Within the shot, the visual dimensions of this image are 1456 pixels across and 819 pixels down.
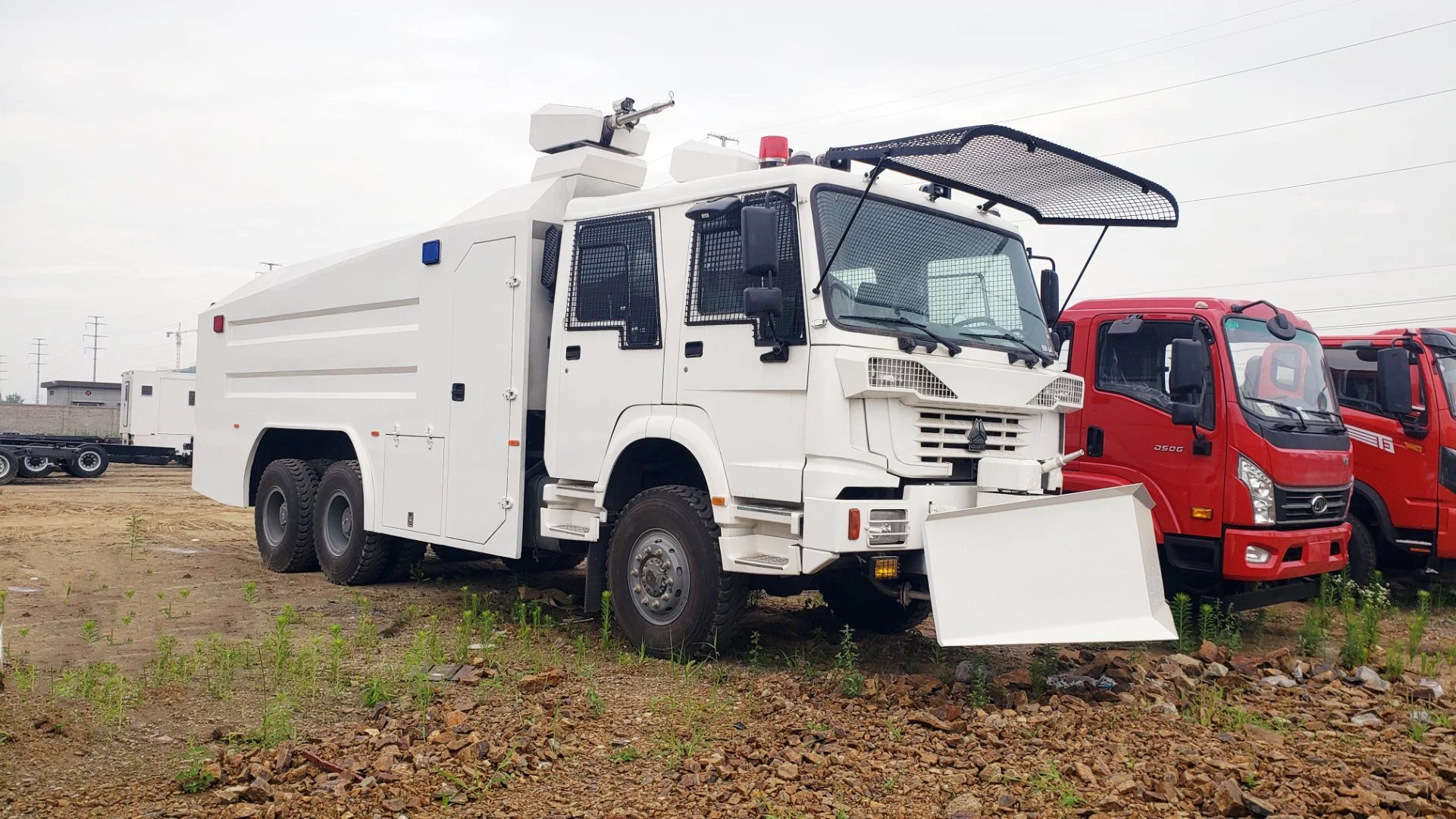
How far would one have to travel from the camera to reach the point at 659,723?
5086mm

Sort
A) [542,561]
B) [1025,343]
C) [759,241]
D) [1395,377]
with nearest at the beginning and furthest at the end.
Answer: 1. [759,241]
2. [1025,343]
3. [1395,377]
4. [542,561]

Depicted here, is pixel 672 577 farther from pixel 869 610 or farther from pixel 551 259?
pixel 551 259

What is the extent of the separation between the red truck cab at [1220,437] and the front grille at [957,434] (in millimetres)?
1629

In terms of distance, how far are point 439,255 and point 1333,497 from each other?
6.30 m

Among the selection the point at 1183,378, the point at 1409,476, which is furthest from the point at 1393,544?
the point at 1183,378

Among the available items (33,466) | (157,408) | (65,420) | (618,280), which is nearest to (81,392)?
(65,420)

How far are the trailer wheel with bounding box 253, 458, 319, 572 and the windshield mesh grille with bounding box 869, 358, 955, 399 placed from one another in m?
5.87

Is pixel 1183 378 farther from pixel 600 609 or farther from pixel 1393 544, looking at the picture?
pixel 600 609

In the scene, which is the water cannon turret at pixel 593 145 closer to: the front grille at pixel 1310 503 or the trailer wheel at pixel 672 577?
the trailer wheel at pixel 672 577

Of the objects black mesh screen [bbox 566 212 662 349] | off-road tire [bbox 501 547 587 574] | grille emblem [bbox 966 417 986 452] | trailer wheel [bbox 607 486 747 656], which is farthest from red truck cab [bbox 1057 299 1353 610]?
off-road tire [bbox 501 547 587 574]

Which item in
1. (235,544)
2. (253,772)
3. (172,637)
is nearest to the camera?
(253,772)

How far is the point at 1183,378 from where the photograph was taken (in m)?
7.07

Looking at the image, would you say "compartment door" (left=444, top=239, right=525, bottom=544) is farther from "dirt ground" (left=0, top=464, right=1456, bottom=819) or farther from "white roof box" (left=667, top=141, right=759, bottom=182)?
"white roof box" (left=667, top=141, right=759, bottom=182)

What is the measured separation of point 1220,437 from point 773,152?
3.37 m
